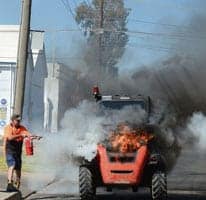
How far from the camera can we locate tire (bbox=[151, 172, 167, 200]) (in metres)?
11.7

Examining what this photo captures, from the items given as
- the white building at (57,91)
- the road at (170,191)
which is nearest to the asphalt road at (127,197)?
the road at (170,191)

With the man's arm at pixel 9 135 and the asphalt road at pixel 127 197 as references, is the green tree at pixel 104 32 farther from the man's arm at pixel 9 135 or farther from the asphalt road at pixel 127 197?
the man's arm at pixel 9 135

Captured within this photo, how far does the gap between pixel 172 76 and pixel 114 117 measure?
11421 mm

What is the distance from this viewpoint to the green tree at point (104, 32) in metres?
39.7

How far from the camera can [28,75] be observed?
41.1 m

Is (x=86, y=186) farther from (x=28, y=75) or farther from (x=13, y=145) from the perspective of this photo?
(x=28, y=75)

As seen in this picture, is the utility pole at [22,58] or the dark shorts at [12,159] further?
the utility pole at [22,58]

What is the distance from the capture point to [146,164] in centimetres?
1189

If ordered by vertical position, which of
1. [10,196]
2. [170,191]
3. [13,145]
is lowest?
[170,191]

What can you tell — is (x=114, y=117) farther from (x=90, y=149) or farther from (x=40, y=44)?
(x=40, y=44)

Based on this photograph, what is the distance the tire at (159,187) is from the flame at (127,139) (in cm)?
70

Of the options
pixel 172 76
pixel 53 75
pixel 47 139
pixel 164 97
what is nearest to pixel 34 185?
pixel 47 139

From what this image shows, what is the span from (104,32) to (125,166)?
33230 mm

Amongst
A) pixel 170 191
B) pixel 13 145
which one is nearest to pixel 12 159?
pixel 13 145
